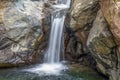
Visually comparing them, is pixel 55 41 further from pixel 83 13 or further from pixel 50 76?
pixel 50 76

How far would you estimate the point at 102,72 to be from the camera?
959 centimetres

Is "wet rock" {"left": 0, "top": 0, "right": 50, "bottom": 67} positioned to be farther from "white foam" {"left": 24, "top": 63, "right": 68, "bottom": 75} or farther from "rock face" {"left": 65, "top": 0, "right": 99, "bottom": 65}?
"rock face" {"left": 65, "top": 0, "right": 99, "bottom": 65}

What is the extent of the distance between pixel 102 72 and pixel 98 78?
292mm

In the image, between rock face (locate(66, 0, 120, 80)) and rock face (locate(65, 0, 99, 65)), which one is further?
rock face (locate(65, 0, 99, 65))

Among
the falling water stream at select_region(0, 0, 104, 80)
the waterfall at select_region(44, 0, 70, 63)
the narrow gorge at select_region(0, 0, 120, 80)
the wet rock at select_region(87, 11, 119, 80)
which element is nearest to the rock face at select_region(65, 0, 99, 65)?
the narrow gorge at select_region(0, 0, 120, 80)

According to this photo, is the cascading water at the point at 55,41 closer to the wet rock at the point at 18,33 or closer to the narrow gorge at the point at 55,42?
the narrow gorge at the point at 55,42

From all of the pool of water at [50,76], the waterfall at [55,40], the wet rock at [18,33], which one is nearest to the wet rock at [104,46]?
the pool of water at [50,76]

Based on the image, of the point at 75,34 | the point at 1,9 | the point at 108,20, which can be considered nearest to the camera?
the point at 108,20

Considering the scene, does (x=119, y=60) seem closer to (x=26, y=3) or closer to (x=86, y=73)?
(x=86, y=73)

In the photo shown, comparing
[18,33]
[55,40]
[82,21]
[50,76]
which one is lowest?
[50,76]

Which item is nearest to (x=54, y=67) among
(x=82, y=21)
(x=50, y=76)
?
(x=50, y=76)

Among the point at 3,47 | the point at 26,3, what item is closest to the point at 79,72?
the point at 3,47

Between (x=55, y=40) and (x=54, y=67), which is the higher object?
→ (x=55, y=40)

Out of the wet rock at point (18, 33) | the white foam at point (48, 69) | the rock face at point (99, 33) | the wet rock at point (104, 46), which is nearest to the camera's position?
the rock face at point (99, 33)
